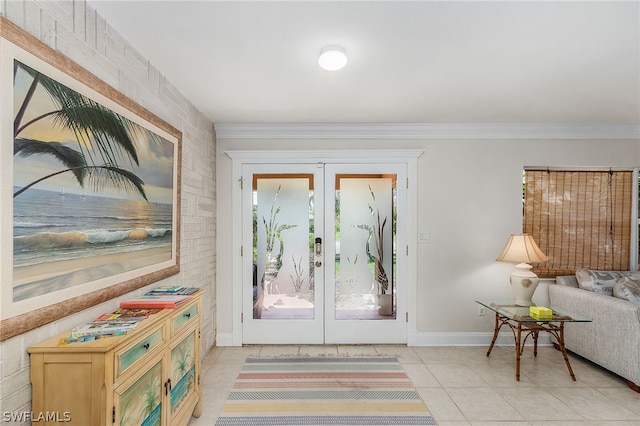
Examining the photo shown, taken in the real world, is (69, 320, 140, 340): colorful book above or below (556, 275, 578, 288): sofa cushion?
above

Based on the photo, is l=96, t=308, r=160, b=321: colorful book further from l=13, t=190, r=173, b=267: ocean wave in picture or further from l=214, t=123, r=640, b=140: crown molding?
l=214, t=123, r=640, b=140: crown molding

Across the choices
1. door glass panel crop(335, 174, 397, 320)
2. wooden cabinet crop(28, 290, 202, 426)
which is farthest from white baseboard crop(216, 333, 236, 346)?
wooden cabinet crop(28, 290, 202, 426)

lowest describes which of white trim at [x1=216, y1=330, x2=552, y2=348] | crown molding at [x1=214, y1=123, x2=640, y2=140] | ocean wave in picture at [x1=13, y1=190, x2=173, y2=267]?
white trim at [x1=216, y1=330, x2=552, y2=348]

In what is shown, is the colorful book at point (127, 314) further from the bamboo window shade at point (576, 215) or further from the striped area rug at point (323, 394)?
the bamboo window shade at point (576, 215)

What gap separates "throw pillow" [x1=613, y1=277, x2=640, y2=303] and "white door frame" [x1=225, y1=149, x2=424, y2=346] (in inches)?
72.8

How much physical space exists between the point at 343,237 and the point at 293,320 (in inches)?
43.0

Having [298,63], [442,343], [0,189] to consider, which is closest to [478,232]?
[442,343]

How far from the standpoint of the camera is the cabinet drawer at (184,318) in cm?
189

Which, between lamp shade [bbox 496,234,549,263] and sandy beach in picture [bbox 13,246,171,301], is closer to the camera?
sandy beach in picture [bbox 13,246,171,301]

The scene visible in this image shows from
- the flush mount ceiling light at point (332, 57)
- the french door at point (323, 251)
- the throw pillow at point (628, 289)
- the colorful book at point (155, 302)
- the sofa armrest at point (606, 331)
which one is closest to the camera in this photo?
the colorful book at point (155, 302)

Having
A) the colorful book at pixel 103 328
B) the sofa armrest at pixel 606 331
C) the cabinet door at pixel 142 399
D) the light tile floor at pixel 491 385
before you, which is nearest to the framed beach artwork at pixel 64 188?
the colorful book at pixel 103 328

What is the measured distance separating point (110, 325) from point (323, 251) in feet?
7.98

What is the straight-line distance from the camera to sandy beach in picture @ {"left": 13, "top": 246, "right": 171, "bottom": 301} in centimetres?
125

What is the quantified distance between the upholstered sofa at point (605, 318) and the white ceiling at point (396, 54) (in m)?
1.72
